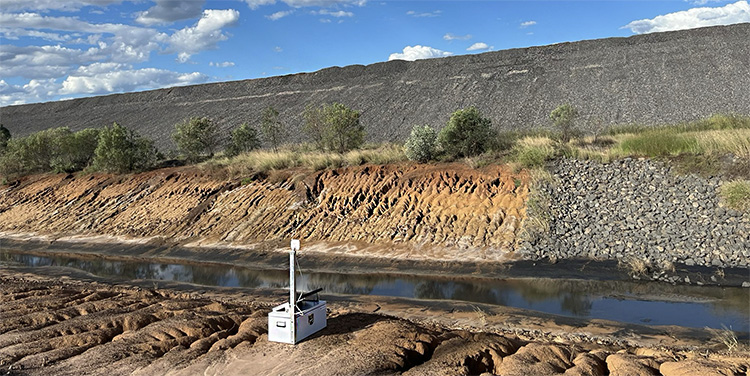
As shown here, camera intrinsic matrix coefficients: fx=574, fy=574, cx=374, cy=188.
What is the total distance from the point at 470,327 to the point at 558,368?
376 centimetres

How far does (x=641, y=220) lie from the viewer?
18266 mm

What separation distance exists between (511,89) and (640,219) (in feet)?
99.7

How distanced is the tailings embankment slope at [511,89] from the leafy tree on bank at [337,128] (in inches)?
376

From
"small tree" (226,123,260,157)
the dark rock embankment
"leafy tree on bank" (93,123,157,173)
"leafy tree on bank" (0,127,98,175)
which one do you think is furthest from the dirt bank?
"leafy tree on bank" (0,127,98,175)

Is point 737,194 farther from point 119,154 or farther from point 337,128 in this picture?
point 119,154

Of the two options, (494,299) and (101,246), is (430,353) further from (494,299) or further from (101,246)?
(101,246)

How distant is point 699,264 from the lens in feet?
52.3

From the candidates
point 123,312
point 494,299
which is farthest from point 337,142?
point 123,312

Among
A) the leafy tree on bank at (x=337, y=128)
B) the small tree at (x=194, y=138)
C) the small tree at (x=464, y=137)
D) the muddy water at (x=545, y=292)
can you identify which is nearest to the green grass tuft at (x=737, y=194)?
the muddy water at (x=545, y=292)

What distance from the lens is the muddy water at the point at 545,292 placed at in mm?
13039

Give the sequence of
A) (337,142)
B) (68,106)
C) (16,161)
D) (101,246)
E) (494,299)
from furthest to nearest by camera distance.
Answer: (68,106) → (16,161) → (337,142) → (101,246) → (494,299)

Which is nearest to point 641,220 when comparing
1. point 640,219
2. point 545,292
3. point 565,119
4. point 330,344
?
point 640,219

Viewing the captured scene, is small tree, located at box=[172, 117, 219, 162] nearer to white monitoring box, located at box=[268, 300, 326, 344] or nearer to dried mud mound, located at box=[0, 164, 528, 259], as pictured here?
dried mud mound, located at box=[0, 164, 528, 259]

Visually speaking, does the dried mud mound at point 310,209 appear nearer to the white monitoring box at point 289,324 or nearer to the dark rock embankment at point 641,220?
the dark rock embankment at point 641,220
